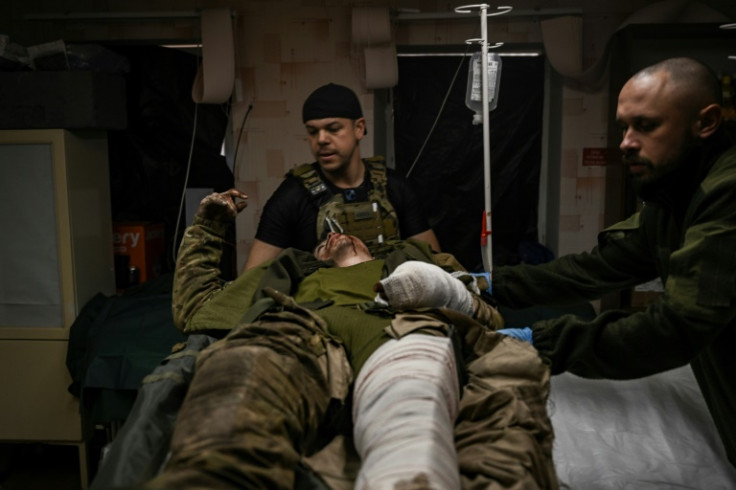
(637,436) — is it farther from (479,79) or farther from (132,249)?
(132,249)

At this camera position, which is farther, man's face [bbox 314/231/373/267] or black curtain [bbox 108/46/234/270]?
black curtain [bbox 108/46/234/270]

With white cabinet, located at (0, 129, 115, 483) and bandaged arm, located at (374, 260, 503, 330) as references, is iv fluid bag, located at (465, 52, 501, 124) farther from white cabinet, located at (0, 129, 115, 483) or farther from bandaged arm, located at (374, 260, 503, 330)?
white cabinet, located at (0, 129, 115, 483)

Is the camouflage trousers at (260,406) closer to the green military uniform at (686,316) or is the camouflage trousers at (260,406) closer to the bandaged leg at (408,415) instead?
the bandaged leg at (408,415)

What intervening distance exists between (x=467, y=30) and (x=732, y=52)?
1318 millimetres

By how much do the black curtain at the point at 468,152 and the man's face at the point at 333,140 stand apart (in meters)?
1.21

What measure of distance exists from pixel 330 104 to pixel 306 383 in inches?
58.9

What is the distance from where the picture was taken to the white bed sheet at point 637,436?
1855mm

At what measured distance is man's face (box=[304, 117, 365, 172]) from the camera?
107 inches

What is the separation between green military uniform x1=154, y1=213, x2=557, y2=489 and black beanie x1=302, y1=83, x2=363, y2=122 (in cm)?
81

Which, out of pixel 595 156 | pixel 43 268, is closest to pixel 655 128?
pixel 595 156

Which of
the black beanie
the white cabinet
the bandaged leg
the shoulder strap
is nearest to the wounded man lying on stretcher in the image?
the bandaged leg

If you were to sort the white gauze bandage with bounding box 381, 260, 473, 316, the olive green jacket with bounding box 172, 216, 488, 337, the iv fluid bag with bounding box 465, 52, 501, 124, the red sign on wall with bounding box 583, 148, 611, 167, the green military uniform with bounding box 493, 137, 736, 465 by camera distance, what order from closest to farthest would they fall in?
the green military uniform with bounding box 493, 137, 736, 465
the white gauze bandage with bounding box 381, 260, 473, 316
the olive green jacket with bounding box 172, 216, 488, 337
the iv fluid bag with bounding box 465, 52, 501, 124
the red sign on wall with bounding box 583, 148, 611, 167

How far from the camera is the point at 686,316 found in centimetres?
155

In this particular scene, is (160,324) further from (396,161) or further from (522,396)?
(522,396)
